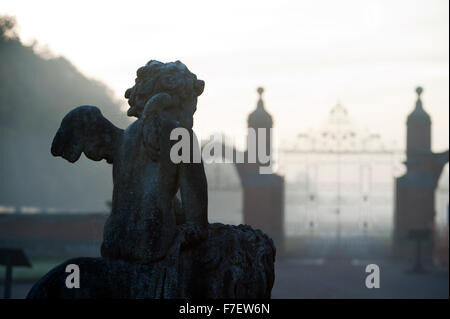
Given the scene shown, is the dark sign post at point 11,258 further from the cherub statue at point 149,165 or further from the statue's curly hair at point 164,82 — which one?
the statue's curly hair at point 164,82

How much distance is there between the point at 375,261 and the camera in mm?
22828

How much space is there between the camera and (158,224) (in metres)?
4.12

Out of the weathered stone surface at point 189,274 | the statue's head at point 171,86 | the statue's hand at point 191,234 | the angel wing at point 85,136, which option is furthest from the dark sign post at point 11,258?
the statue's hand at point 191,234

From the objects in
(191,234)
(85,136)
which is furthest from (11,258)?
(191,234)

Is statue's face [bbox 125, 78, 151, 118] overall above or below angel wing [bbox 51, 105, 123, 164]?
above

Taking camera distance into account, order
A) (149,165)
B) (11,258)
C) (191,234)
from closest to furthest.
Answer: (191,234)
(149,165)
(11,258)

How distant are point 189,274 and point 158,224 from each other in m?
0.31

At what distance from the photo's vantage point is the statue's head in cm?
434

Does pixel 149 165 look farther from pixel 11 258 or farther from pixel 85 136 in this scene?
pixel 11 258

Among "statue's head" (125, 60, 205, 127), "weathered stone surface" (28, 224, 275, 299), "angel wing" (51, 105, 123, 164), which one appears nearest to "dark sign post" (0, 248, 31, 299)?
"angel wing" (51, 105, 123, 164)

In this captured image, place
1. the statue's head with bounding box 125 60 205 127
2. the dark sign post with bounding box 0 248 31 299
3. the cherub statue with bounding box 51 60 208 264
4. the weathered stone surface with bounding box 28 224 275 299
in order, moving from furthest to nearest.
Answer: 1. the dark sign post with bounding box 0 248 31 299
2. the statue's head with bounding box 125 60 205 127
3. the cherub statue with bounding box 51 60 208 264
4. the weathered stone surface with bounding box 28 224 275 299

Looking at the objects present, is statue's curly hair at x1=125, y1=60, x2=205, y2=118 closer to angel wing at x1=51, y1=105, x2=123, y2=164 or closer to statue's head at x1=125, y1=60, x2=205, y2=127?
statue's head at x1=125, y1=60, x2=205, y2=127

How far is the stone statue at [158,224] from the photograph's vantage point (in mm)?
4051

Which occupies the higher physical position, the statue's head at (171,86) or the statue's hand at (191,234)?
the statue's head at (171,86)
